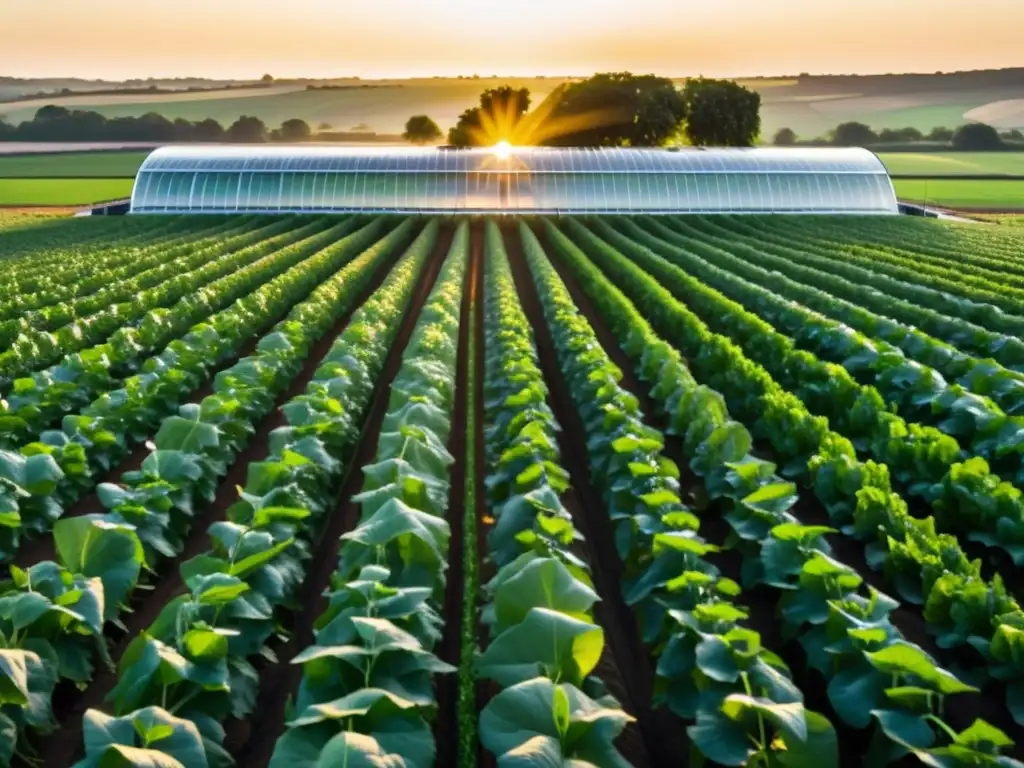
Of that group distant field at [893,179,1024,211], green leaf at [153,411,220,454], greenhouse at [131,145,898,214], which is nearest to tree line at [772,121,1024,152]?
distant field at [893,179,1024,211]

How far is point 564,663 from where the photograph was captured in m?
5.10

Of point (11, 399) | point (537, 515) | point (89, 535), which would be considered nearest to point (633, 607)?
point (537, 515)

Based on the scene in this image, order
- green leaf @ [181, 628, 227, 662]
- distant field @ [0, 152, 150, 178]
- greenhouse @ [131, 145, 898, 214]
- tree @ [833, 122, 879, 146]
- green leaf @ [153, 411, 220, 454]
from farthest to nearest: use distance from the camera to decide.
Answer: tree @ [833, 122, 879, 146] → distant field @ [0, 152, 150, 178] → greenhouse @ [131, 145, 898, 214] → green leaf @ [153, 411, 220, 454] → green leaf @ [181, 628, 227, 662]

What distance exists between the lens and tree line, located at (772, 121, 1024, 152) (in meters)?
116

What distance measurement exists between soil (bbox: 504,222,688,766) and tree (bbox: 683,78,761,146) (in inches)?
2645

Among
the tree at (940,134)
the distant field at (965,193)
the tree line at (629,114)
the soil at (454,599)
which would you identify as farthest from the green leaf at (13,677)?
the tree at (940,134)

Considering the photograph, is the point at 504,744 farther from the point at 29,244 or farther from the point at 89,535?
the point at 29,244

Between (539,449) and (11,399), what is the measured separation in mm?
6854

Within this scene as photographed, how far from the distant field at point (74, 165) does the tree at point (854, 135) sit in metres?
88.3

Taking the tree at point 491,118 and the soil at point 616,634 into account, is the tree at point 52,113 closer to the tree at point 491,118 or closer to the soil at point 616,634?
the tree at point 491,118

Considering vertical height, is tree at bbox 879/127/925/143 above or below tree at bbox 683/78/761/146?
above

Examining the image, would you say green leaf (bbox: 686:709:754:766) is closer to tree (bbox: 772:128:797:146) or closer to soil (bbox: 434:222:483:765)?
soil (bbox: 434:222:483:765)

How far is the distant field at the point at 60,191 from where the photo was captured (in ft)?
213

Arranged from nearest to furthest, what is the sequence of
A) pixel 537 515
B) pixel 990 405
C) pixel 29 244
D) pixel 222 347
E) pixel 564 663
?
pixel 564 663, pixel 537 515, pixel 990 405, pixel 222 347, pixel 29 244
